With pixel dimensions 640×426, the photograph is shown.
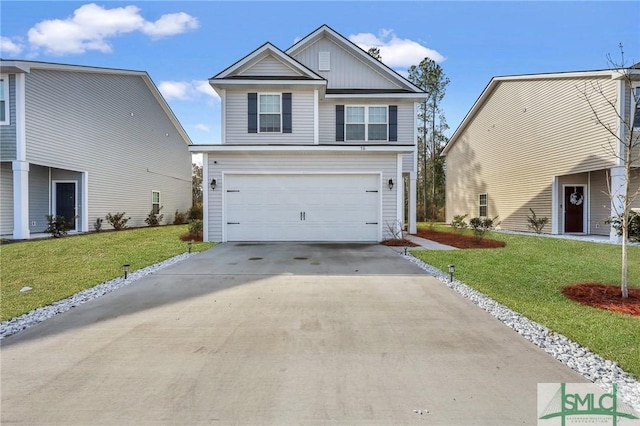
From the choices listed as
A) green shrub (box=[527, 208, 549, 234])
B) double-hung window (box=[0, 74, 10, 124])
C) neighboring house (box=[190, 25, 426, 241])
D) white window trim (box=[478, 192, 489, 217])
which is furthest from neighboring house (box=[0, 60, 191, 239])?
green shrub (box=[527, 208, 549, 234])

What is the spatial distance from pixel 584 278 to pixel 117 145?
19344mm

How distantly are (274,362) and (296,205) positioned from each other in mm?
8750

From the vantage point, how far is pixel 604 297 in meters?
5.43

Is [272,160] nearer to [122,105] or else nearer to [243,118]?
[243,118]

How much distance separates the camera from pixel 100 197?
16078 millimetres

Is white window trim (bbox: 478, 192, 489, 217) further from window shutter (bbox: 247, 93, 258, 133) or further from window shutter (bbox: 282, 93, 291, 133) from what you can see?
window shutter (bbox: 247, 93, 258, 133)

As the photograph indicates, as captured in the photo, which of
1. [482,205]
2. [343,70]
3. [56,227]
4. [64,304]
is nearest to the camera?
[64,304]

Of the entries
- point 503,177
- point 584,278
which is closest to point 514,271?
point 584,278

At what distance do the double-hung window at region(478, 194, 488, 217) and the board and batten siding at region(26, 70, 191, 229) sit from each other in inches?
780

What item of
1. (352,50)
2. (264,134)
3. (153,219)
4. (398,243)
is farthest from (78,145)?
(398,243)

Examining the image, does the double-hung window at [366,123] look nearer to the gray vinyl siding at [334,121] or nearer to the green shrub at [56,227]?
the gray vinyl siding at [334,121]

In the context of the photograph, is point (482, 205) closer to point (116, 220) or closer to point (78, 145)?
point (116, 220)

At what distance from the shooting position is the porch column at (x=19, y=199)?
12.0m

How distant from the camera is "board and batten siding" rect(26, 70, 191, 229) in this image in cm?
1312
